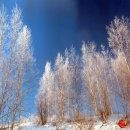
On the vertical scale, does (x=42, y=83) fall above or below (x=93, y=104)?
above

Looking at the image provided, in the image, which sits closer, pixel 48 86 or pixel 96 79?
pixel 96 79

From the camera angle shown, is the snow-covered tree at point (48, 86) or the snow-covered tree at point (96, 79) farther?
the snow-covered tree at point (48, 86)

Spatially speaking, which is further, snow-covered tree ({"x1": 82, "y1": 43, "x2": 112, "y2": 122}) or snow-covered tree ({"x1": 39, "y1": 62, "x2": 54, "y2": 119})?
snow-covered tree ({"x1": 39, "y1": 62, "x2": 54, "y2": 119})

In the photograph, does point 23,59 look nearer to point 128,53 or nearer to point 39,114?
point 128,53

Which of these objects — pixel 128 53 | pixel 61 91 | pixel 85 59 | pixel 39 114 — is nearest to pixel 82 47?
pixel 85 59

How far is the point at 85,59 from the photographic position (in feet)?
48.8

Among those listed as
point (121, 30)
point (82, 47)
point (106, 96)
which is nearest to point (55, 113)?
point (106, 96)

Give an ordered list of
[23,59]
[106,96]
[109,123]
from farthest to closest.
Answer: [106,96] → [109,123] → [23,59]

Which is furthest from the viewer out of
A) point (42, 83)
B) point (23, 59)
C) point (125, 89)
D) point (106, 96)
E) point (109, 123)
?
point (42, 83)

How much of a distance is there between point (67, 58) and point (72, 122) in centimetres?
460

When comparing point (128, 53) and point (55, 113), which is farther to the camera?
point (55, 113)

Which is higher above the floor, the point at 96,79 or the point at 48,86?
the point at 48,86

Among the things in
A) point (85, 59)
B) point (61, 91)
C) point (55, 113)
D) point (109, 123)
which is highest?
point (85, 59)

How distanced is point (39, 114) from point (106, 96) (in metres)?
4.94
